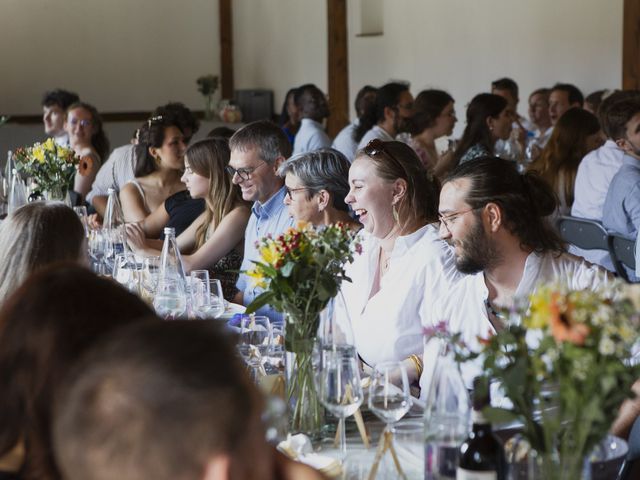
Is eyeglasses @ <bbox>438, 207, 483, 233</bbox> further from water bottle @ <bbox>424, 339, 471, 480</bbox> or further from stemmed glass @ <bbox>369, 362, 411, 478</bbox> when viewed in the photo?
water bottle @ <bbox>424, 339, 471, 480</bbox>

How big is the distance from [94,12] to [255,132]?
809 centimetres

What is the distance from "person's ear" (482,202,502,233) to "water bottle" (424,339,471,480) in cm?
106

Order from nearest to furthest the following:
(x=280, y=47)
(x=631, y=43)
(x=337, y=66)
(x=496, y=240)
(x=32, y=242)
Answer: (x=32, y=242) < (x=496, y=240) < (x=631, y=43) < (x=337, y=66) < (x=280, y=47)

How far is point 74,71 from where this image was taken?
11578 mm

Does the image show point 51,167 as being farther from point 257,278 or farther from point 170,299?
point 257,278

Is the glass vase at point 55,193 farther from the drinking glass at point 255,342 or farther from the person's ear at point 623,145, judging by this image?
the drinking glass at point 255,342

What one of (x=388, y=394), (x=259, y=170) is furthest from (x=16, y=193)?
(x=388, y=394)

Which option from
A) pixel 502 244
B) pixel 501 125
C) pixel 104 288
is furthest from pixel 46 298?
pixel 501 125

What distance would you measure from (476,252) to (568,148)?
3.44 m

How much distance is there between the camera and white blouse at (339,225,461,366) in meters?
3.04

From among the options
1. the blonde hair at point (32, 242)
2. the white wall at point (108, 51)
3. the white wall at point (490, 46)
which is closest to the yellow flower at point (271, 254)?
the blonde hair at point (32, 242)

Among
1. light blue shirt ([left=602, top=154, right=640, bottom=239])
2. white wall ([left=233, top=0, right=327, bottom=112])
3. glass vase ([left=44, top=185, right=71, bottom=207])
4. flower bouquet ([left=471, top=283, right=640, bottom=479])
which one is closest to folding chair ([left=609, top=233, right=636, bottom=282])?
light blue shirt ([left=602, top=154, right=640, bottom=239])

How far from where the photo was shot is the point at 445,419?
162 centimetres

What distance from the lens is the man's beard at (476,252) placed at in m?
2.70
